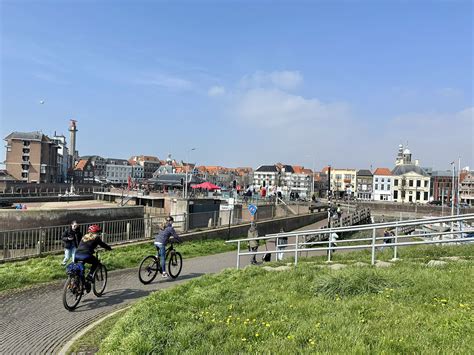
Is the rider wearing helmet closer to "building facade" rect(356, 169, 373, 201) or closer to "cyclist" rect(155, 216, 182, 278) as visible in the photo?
"cyclist" rect(155, 216, 182, 278)

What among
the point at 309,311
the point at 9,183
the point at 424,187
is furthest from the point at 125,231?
the point at 424,187

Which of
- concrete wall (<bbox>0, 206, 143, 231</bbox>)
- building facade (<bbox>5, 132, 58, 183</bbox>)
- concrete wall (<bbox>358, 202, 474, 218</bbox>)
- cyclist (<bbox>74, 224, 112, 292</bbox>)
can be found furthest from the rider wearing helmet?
building facade (<bbox>5, 132, 58, 183</bbox>)

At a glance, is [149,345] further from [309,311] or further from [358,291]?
[358,291]

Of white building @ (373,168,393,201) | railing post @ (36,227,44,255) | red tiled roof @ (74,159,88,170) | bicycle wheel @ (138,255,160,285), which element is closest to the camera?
bicycle wheel @ (138,255,160,285)

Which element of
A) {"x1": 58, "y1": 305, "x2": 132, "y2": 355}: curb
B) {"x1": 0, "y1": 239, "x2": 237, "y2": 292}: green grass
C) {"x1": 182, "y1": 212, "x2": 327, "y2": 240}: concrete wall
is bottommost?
{"x1": 182, "y1": 212, "x2": 327, "y2": 240}: concrete wall

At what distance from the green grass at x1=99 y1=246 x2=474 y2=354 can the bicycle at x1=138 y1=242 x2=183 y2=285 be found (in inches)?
105

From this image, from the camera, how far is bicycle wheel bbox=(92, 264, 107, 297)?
9.36 meters

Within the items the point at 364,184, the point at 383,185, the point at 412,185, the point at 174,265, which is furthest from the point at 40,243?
the point at 364,184

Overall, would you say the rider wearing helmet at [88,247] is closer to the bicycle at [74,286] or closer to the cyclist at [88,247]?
the cyclist at [88,247]

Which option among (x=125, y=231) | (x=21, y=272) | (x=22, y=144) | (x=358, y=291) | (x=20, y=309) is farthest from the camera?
(x=22, y=144)

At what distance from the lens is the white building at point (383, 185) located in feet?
416

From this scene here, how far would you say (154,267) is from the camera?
37.4 feet

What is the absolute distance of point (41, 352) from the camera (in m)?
6.05

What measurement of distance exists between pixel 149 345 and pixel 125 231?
15.5m
